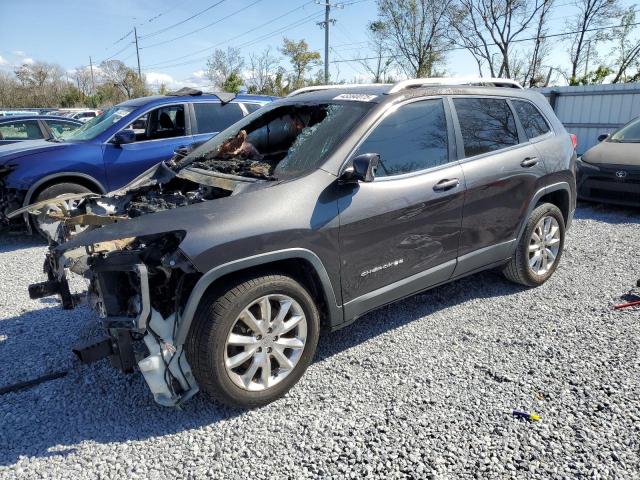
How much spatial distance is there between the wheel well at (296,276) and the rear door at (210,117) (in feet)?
15.1

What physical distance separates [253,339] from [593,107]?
524 inches

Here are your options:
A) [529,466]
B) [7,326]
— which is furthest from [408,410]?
[7,326]

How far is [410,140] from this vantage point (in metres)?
3.38

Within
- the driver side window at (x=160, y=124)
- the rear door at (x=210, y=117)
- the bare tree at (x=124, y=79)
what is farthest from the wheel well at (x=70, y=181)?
the bare tree at (x=124, y=79)

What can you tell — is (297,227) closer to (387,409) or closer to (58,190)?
(387,409)

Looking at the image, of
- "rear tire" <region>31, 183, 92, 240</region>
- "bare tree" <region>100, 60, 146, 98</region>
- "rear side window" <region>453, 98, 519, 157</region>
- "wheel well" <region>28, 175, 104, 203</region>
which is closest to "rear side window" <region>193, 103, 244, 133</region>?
"wheel well" <region>28, 175, 104, 203</region>

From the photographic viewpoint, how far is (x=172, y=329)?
102 inches

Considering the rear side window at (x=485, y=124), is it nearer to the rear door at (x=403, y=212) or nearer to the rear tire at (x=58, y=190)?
the rear door at (x=403, y=212)

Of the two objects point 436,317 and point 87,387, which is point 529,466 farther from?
point 87,387

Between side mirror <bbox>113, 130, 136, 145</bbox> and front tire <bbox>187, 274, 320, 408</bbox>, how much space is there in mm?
4628

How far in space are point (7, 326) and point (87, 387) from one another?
1.37m

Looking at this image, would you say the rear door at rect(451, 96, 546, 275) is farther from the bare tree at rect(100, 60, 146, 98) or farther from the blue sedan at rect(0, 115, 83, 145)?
the bare tree at rect(100, 60, 146, 98)

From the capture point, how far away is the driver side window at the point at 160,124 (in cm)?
672

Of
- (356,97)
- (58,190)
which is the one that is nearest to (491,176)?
(356,97)
